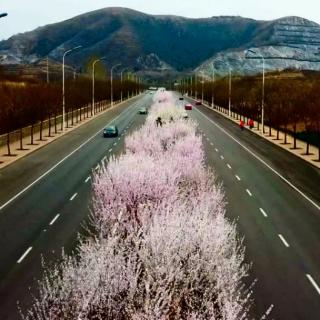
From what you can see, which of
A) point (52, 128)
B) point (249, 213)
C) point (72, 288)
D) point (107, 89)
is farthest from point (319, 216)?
point (107, 89)

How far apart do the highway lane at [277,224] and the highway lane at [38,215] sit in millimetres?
6588

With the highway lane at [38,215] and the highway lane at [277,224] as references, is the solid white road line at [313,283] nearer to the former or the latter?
the highway lane at [277,224]

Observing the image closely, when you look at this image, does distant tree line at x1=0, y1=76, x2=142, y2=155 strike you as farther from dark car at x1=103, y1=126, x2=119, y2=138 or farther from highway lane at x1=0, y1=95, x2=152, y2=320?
highway lane at x1=0, y1=95, x2=152, y2=320

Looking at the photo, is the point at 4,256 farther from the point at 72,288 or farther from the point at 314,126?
the point at 314,126

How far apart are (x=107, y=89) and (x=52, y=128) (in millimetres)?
75422

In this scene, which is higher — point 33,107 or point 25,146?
point 33,107

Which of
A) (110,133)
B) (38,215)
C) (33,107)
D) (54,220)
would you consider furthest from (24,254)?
(33,107)

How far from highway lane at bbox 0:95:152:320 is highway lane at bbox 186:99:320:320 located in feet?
21.6

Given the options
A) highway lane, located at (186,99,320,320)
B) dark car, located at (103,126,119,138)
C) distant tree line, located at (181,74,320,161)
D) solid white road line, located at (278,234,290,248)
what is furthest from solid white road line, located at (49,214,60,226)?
dark car, located at (103,126,119,138)

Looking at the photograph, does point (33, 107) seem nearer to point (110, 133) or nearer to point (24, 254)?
point (110, 133)

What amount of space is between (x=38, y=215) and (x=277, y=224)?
34.5 ft

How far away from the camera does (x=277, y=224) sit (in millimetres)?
26344

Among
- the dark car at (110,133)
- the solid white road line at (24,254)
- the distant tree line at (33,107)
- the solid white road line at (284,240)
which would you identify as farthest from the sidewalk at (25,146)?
the solid white road line at (284,240)

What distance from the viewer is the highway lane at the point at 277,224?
17.7 metres
